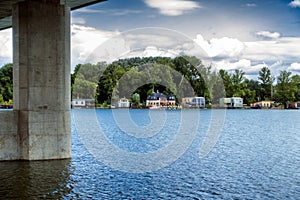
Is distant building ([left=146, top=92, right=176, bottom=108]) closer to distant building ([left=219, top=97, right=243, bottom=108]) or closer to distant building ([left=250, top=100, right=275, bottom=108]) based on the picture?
distant building ([left=219, top=97, right=243, bottom=108])

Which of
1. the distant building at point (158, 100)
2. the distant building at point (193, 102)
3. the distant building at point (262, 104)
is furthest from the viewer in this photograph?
the distant building at point (262, 104)

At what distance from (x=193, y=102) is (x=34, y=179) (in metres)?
132

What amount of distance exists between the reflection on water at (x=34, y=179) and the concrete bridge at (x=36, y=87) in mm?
931

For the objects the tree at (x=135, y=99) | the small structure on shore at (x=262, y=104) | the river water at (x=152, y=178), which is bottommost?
the river water at (x=152, y=178)

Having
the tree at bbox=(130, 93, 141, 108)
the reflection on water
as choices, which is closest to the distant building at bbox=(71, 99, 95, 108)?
the tree at bbox=(130, 93, 141, 108)

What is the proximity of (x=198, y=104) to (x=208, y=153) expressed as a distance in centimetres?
11619

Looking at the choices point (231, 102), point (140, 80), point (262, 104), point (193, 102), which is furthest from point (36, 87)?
point (262, 104)

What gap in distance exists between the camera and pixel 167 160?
90.7 ft

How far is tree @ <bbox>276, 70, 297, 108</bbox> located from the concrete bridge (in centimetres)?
18532

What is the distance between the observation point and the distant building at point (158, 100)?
140m

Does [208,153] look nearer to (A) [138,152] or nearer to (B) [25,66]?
(A) [138,152]

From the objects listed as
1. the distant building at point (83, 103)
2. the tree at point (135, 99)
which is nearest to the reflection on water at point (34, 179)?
the tree at point (135, 99)

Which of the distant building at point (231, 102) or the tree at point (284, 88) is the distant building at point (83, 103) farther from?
the tree at point (284, 88)

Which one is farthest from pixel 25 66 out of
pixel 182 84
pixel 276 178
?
pixel 182 84
